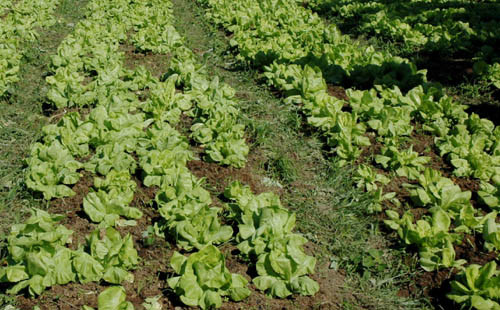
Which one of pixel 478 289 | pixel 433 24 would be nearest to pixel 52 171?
pixel 478 289

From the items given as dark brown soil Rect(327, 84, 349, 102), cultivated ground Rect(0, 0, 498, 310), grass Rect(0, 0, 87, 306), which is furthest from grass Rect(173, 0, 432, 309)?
grass Rect(0, 0, 87, 306)

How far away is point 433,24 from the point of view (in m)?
8.44

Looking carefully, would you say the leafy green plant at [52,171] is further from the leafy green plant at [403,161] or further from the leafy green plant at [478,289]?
the leafy green plant at [478,289]

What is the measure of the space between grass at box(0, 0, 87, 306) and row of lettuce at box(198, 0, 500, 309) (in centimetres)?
317

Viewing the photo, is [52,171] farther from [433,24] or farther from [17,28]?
[433,24]

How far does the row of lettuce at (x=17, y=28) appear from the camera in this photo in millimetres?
6383

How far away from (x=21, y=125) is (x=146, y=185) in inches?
91.8

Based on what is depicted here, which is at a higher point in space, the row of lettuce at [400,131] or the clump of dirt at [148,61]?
the row of lettuce at [400,131]

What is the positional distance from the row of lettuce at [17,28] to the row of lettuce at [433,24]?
6.23 meters

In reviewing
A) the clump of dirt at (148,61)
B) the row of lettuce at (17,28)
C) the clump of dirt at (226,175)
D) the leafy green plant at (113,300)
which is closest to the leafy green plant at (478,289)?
the clump of dirt at (226,175)

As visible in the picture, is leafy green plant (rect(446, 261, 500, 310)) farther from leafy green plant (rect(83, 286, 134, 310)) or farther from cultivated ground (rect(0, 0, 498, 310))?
leafy green plant (rect(83, 286, 134, 310))

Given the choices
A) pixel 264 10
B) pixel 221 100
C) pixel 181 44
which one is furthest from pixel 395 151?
pixel 264 10

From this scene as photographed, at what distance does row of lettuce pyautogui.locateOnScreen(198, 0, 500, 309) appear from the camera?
11.8 feet

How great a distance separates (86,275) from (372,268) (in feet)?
7.33
